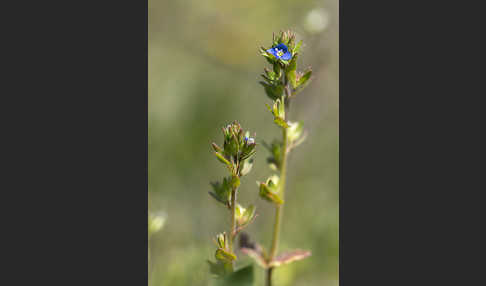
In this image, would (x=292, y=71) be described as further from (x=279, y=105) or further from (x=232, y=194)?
(x=232, y=194)

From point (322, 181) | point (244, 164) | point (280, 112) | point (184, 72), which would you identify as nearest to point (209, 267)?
point (244, 164)

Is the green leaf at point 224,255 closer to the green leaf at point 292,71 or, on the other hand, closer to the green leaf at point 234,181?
the green leaf at point 234,181

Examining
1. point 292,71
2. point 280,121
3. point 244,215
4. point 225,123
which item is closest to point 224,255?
point 244,215

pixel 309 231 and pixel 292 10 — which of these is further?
pixel 292 10

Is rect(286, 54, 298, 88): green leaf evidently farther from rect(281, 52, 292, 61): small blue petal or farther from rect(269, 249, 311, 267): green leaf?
rect(269, 249, 311, 267): green leaf

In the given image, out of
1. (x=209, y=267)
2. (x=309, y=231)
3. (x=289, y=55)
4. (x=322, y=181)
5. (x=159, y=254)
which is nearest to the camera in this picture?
(x=289, y=55)

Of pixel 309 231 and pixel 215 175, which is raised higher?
pixel 215 175

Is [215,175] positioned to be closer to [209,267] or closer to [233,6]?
[209,267]

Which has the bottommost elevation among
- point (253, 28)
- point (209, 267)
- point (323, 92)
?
point (209, 267)
